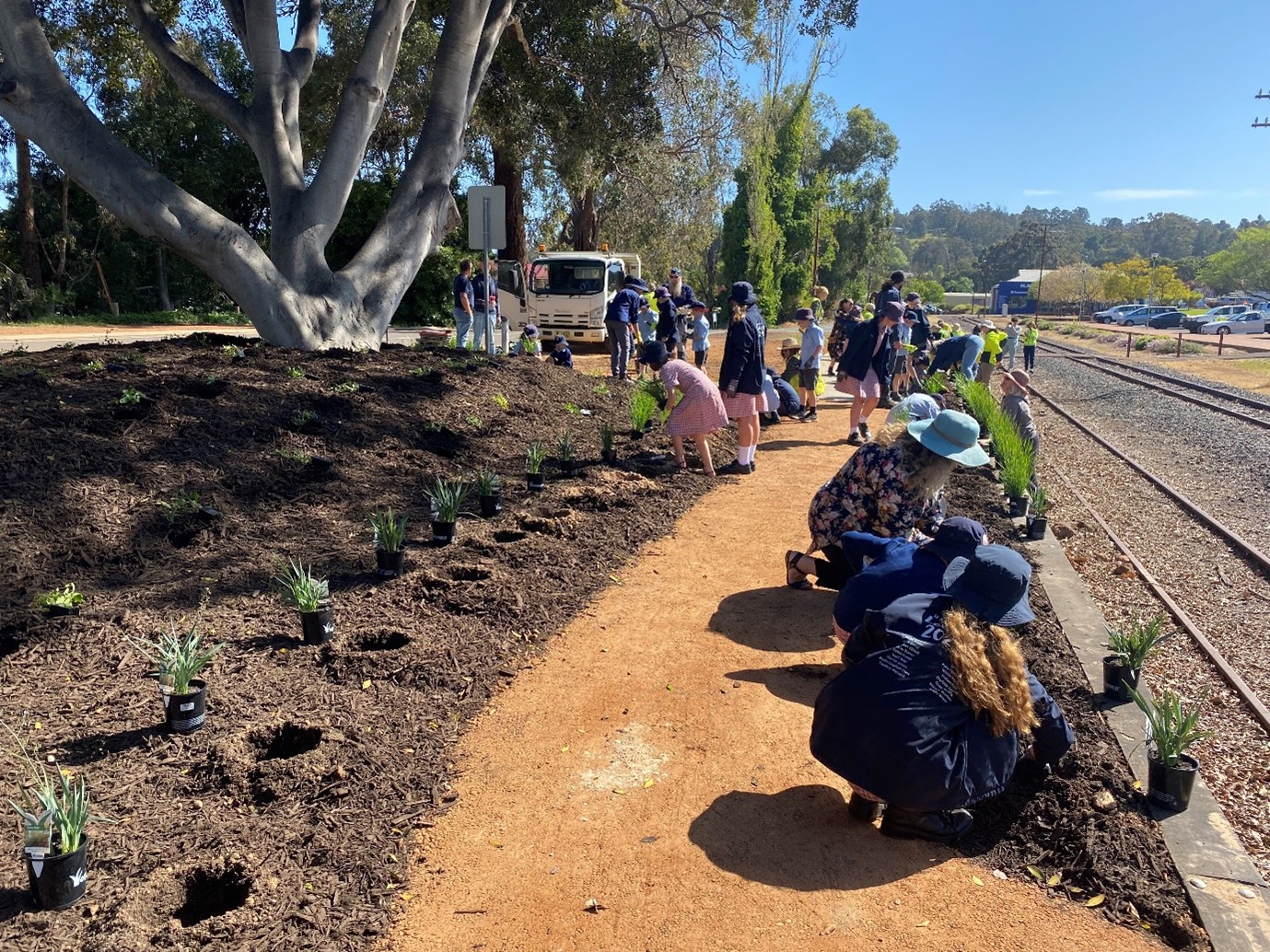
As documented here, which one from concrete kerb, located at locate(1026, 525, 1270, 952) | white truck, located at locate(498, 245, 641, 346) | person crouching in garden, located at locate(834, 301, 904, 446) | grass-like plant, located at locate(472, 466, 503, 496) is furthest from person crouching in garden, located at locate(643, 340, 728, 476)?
white truck, located at locate(498, 245, 641, 346)

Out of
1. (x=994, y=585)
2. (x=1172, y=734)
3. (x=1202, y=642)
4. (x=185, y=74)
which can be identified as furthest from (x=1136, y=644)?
(x=185, y=74)

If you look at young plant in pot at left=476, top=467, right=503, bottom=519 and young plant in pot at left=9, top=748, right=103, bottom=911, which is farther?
young plant in pot at left=476, top=467, right=503, bottom=519

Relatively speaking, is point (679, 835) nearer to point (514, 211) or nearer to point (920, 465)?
point (920, 465)

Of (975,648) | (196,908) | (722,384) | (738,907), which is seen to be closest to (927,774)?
(975,648)

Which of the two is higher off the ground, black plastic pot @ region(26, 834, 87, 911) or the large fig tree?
the large fig tree

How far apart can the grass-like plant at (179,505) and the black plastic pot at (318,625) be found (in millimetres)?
1762

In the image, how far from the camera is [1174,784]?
137 inches

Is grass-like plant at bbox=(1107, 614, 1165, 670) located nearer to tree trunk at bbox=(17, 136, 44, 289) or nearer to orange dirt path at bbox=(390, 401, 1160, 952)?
orange dirt path at bbox=(390, 401, 1160, 952)

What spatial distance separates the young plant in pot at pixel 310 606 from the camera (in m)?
4.38

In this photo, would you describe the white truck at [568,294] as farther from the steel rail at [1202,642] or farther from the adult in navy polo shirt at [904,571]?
the adult in navy polo shirt at [904,571]

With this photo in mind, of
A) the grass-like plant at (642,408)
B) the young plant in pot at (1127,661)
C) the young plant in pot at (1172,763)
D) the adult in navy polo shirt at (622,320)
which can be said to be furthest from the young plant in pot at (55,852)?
the adult in navy polo shirt at (622,320)

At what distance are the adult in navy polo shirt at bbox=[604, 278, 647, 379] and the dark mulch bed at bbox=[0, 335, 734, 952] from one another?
553 cm

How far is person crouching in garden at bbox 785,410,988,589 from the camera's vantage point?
15.2 ft

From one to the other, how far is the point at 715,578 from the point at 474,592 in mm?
1751
